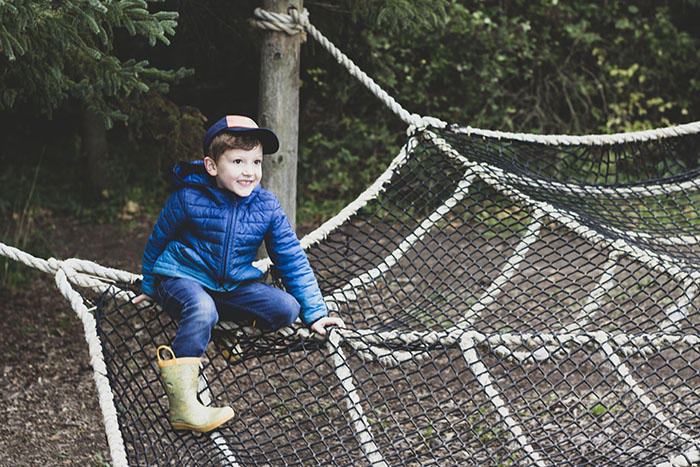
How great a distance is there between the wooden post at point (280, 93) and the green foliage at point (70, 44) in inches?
13.4

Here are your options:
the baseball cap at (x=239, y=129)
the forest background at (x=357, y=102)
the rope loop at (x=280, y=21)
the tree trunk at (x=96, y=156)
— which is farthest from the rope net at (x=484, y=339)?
the tree trunk at (x=96, y=156)

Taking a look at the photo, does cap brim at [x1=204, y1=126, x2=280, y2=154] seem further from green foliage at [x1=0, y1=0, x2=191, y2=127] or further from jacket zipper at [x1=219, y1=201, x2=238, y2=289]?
green foliage at [x1=0, y1=0, x2=191, y2=127]

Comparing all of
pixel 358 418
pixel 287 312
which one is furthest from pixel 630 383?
pixel 287 312

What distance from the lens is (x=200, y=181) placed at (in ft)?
7.04

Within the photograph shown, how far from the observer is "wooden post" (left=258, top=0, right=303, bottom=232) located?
3.02m

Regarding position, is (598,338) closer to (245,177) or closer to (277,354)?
(277,354)

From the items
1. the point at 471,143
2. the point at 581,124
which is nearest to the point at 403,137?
the point at 581,124

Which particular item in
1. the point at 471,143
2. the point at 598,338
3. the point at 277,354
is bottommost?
the point at 598,338

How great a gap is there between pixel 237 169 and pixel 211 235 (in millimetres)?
193

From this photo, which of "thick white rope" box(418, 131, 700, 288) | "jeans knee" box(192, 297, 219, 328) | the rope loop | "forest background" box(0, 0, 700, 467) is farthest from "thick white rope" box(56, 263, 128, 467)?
"forest background" box(0, 0, 700, 467)

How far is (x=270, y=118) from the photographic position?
306 cm

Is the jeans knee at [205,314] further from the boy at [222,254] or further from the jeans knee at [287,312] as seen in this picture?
the jeans knee at [287,312]

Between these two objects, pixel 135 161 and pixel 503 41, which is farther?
pixel 135 161

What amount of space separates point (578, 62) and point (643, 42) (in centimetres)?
49
